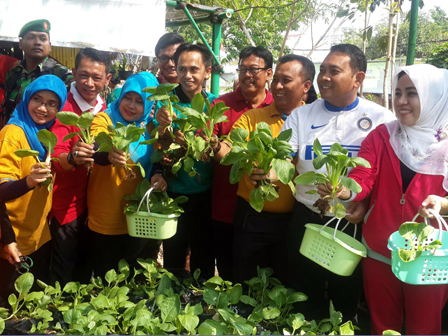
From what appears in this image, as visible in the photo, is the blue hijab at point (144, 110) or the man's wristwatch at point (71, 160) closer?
the man's wristwatch at point (71, 160)

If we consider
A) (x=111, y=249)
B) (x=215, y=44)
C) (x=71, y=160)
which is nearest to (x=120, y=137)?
(x=71, y=160)

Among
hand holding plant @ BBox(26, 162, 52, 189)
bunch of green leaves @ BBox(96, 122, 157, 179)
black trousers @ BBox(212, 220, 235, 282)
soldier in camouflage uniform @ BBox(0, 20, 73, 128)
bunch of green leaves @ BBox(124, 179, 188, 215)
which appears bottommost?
black trousers @ BBox(212, 220, 235, 282)

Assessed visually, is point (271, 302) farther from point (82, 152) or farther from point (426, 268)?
point (82, 152)

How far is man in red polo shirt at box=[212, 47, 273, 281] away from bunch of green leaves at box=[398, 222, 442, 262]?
1320mm

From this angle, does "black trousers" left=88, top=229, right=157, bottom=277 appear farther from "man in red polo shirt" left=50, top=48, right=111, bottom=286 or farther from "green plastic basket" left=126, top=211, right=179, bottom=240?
"green plastic basket" left=126, top=211, right=179, bottom=240

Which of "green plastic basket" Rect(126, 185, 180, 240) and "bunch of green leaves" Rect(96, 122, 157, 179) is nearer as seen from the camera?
"bunch of green leaves" Rect(96, 122, 157, 179)

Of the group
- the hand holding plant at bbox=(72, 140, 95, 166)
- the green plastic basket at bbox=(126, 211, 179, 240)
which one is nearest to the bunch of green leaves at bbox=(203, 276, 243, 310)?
the green plastic basket at bbox=(126, 211, 179, 240)

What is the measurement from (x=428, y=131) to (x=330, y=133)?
19.8 inches

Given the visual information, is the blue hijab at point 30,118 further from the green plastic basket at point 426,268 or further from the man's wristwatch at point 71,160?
the green plastic basket at point 426,268

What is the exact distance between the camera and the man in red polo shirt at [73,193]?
2566 millimetres

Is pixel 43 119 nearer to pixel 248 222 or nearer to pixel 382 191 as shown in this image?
pixel 248 222

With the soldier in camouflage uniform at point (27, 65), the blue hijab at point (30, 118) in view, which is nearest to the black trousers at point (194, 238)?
the blue hijab at point (30, 118)

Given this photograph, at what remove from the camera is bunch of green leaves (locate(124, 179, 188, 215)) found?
7.66 feet

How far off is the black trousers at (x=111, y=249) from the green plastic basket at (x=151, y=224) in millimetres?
385
